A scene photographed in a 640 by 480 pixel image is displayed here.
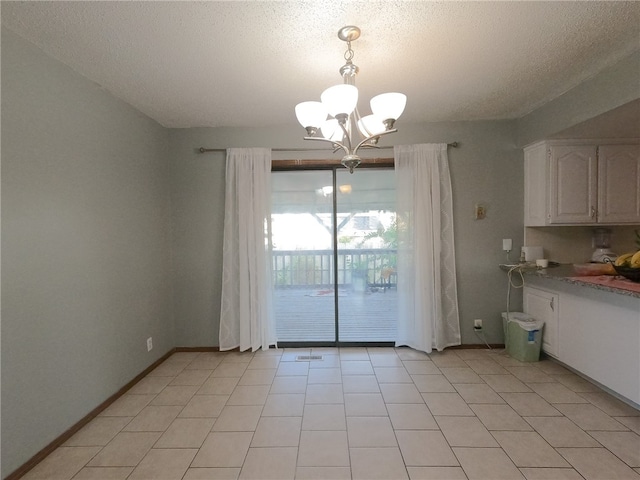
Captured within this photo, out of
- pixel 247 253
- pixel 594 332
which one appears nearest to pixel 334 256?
pixel 247 253

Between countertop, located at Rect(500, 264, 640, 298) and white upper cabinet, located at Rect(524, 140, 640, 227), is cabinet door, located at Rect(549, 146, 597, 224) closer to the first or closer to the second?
white upper cabinet, located at Rect(524, 140, 640, 227)

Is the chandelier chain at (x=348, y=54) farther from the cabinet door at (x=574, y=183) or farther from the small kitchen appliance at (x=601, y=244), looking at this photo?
the small kitchen appliance at (x=601, y=244)

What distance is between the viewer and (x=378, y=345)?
340cm

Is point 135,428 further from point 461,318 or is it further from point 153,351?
point 461,318

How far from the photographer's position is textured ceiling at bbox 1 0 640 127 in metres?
1.56

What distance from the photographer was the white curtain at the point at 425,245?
3131 millimetres

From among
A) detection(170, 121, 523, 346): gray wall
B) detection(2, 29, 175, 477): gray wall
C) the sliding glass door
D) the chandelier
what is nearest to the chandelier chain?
the chandelier

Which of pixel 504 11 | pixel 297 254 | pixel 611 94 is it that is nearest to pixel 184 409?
pixel 297 254

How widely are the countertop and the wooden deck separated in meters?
1.40

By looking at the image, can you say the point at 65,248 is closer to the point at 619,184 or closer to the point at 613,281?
the point at 613,281

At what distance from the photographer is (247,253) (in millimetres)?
3182

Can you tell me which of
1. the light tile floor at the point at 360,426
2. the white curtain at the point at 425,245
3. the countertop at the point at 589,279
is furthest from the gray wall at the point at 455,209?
the light tile floor at the point at 360,426

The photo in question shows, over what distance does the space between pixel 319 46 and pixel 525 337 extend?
3.14 metres

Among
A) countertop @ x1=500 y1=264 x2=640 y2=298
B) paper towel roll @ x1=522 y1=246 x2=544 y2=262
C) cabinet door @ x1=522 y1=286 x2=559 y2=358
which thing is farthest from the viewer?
paper towel roll @ x1=522 y1=246 x2=544 y2=262
